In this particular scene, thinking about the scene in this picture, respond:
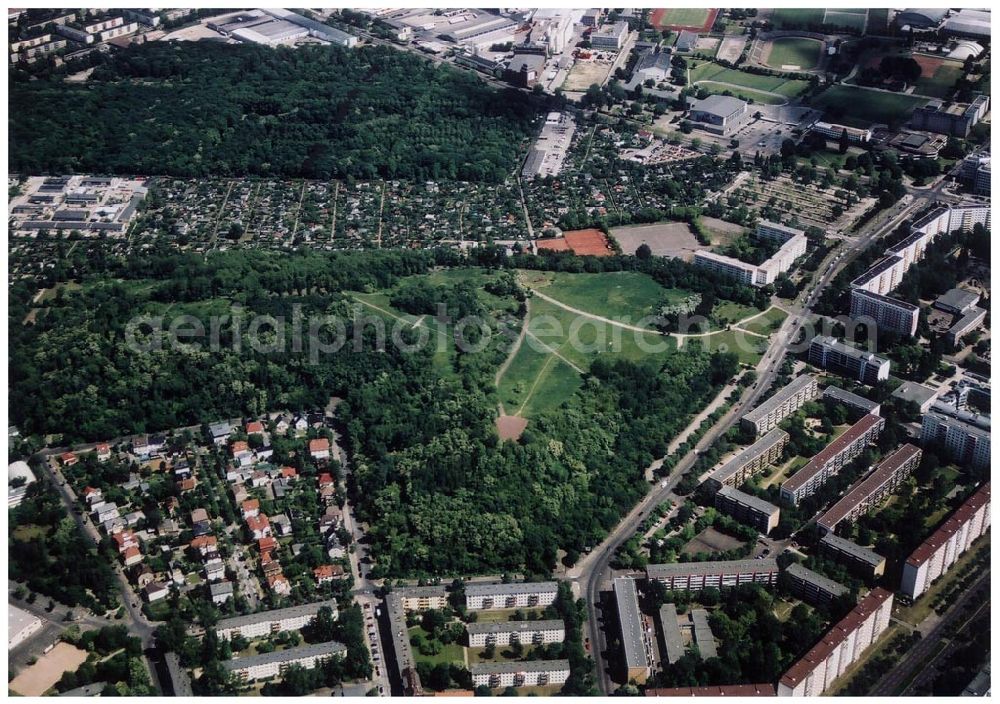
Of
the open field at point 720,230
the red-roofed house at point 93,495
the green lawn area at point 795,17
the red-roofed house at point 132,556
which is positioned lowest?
the red-roofed house at point 132,556

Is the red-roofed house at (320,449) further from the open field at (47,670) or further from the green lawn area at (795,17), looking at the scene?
the green lawn area at (795,17)

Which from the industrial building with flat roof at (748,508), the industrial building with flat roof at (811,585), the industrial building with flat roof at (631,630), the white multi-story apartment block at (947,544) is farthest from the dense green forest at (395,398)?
the white multi-story apartment block at (947,544)

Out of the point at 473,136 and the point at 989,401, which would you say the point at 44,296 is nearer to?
the point at 473,136

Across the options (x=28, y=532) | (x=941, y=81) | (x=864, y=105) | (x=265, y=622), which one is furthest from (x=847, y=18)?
(x=28, y=532)

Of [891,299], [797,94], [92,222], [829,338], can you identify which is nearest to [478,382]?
[829,338]

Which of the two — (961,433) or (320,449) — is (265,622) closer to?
(320,449)

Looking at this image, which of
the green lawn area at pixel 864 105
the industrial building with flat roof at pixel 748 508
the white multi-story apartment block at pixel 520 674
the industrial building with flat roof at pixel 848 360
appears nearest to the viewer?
the white multi-story apartment block at pixel 520 674
